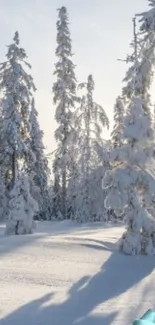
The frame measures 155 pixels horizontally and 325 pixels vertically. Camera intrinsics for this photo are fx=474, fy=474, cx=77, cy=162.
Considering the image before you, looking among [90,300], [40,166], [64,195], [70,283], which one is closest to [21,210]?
[70,283]

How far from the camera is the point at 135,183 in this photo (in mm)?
12891

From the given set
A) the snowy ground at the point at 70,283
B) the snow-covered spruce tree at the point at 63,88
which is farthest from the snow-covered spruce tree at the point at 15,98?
the snowy ground at the point at 70,283

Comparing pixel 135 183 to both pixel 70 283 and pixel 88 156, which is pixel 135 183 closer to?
pixel 70 283

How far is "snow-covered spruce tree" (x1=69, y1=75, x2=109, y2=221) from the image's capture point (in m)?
34.3

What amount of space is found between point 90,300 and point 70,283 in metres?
0.95

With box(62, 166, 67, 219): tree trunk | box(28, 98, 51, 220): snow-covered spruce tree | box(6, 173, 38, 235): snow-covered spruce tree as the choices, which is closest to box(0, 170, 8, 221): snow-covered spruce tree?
box(28, 98, 51, 220): snow-covered spruce tree

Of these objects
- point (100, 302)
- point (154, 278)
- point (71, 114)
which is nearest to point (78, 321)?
point (100, 302)

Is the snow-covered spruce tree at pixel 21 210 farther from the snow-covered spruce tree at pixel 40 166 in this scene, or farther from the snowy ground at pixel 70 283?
the snow-covered spruce tree at pixel 40 166

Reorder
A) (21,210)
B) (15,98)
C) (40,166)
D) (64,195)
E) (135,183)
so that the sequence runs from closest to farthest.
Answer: (135,183) < (21,210) < (15,98) < (64,195) < (40,166)

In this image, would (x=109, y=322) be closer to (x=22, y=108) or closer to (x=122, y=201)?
(x=122, y=201)

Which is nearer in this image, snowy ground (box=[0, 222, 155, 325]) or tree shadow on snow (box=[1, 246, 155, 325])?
tree shadow on snow (box=[1, 246, 155, 325])

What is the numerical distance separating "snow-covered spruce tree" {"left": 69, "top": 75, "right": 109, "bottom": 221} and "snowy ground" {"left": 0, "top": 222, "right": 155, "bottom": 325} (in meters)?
21.3

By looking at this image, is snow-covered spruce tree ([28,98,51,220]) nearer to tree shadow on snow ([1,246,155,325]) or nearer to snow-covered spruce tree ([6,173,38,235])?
snow-covered spruce tree ([6,173,38,235])

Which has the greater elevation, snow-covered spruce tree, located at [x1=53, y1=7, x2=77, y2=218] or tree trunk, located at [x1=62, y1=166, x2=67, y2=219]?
snow-covered spruce tree, located at [x1=53, y1=7, x2=77, y2=218]
